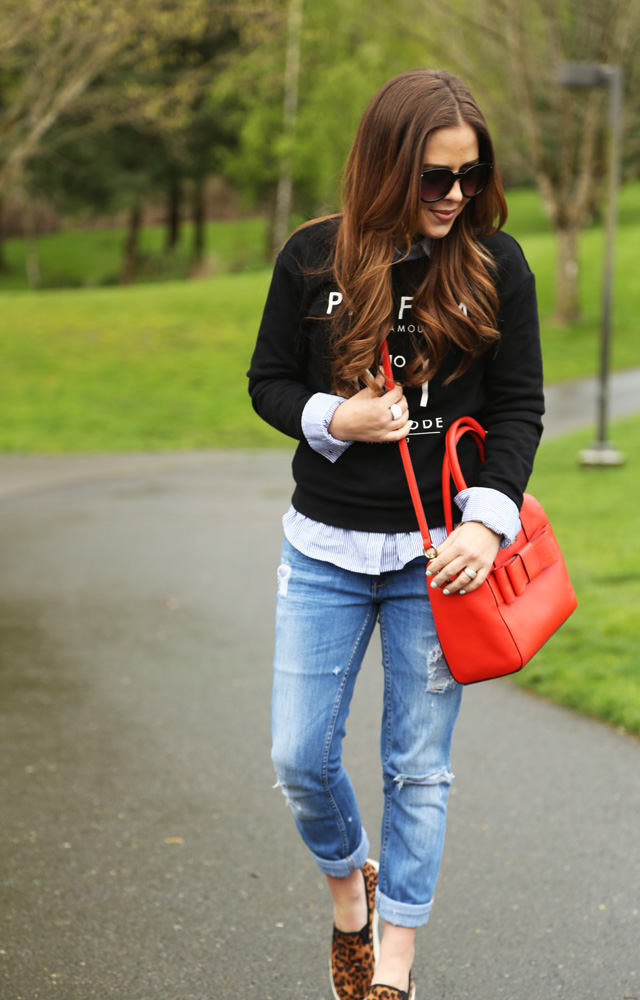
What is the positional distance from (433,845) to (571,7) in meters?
20.9

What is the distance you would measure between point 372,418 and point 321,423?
0.39ft

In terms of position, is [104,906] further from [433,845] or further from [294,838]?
[433,845]

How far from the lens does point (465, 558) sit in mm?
2090

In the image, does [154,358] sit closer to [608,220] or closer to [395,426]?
[608,220]

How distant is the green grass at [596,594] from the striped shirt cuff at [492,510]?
2.47 meters

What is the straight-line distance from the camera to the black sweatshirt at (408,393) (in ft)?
7.26

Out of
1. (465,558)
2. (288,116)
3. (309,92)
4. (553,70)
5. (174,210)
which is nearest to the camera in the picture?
(465,558)

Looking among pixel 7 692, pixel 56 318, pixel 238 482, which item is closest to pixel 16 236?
pixel 56 318

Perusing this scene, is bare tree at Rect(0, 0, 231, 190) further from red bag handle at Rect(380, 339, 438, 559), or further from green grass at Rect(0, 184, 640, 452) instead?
red bag handle at Rect(380, 339, 438, 559)

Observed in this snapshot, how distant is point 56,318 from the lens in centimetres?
2258

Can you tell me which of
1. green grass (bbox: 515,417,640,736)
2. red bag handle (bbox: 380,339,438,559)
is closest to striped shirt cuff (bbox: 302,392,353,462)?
red bag handle (bbox: 380,339,438,559)

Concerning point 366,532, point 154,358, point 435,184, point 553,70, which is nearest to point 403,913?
point 366,532

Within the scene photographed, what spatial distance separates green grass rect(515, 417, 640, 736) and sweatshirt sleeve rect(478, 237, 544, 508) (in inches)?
96.3

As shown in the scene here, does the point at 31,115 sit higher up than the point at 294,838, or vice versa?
the point at 31,115
